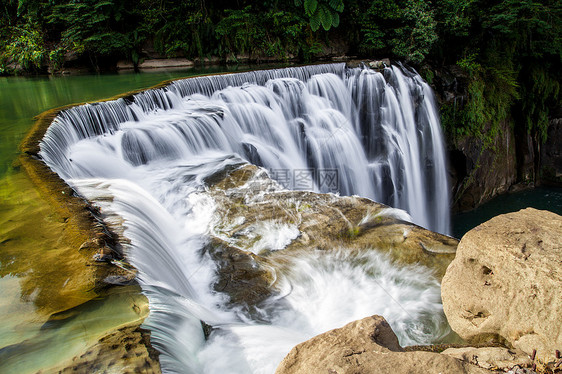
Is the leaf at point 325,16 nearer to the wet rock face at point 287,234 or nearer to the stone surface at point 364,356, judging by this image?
the wet rock face at point 287,234

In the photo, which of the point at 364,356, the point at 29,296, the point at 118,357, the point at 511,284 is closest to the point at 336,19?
the point at 511,284

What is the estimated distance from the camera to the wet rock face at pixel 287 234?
3.87 metres

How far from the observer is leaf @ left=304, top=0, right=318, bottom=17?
12.6 m

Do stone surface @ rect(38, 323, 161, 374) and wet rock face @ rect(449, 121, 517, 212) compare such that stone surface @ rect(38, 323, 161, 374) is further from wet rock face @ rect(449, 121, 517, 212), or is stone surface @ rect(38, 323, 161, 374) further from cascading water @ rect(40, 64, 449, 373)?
wet rock face @ rect(449, 121, 517, 212)

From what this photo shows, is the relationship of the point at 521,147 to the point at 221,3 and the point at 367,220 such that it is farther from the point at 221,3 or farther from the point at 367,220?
the point at 221,3

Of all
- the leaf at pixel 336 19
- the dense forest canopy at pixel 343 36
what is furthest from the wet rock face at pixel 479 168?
the leaf at pixel 336 19

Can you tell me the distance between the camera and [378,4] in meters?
12.4

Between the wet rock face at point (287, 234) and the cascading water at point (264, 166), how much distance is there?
13 centimetres

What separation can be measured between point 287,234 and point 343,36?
11.6 m

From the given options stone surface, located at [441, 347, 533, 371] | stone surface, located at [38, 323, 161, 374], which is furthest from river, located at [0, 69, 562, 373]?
stone surface, located at [441, 347, 533, 371]

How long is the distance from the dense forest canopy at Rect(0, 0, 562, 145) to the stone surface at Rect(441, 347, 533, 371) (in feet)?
31.1

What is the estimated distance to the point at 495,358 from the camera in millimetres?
2021

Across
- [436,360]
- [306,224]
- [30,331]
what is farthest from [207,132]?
[436,360]

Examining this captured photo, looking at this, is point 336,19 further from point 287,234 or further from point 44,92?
point 287,234
